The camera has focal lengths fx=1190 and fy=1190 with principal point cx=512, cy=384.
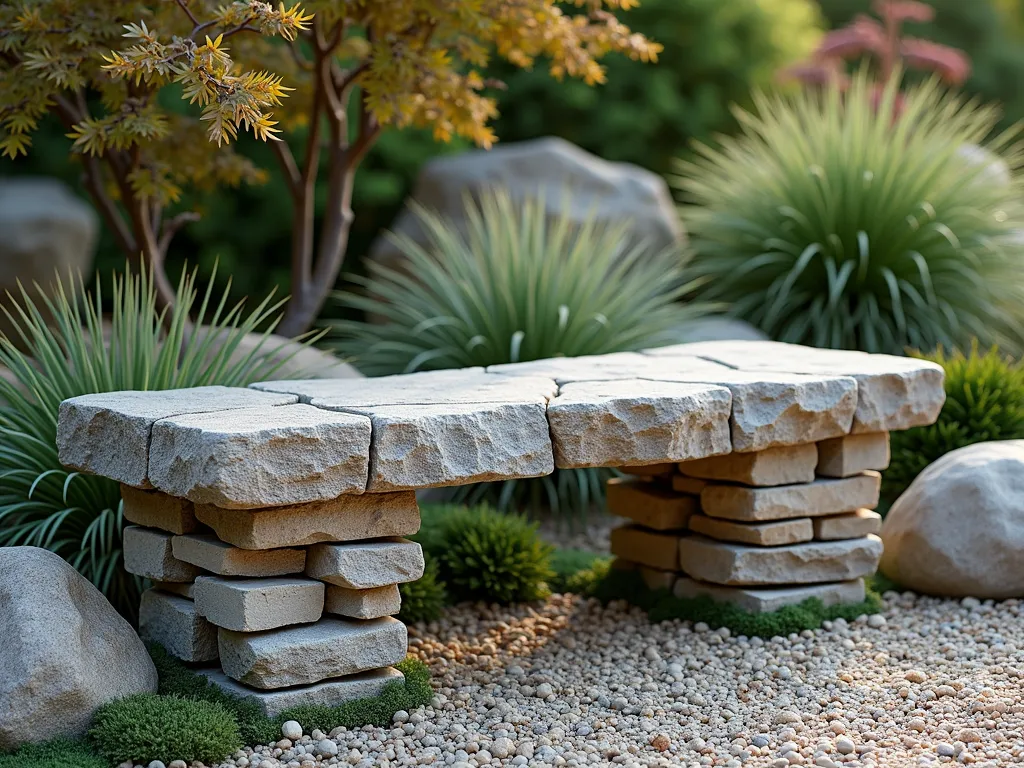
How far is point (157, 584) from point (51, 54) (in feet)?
5.93

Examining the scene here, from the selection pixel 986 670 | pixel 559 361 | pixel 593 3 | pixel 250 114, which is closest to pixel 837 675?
pixel 986 670

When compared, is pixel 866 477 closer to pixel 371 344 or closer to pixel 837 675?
pixel 837 675

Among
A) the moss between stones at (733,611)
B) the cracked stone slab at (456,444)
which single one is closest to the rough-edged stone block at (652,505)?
the moss between stones at (733,611)

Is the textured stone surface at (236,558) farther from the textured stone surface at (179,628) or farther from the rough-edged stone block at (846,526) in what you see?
the rough-edged stone block at (846,526)

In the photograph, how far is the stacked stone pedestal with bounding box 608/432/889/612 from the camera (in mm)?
3768

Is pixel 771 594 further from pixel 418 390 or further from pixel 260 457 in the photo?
pixel 260 457

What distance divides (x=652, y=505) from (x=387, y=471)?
1362mm

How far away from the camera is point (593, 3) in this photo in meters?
4.70

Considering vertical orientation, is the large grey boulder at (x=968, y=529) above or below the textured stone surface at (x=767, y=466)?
below

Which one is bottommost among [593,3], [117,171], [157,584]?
[157,584]

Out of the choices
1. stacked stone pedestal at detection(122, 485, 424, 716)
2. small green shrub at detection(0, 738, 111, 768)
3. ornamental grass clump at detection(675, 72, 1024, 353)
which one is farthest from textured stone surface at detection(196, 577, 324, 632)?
ornamental grass clump at detection(675, 72, 1024, 353)

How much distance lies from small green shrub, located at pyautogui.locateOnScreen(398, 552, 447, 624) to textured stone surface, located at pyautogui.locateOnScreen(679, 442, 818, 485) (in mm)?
937

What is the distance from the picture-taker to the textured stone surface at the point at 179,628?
10.3 ft

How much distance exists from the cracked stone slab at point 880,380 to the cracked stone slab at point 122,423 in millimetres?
1627
